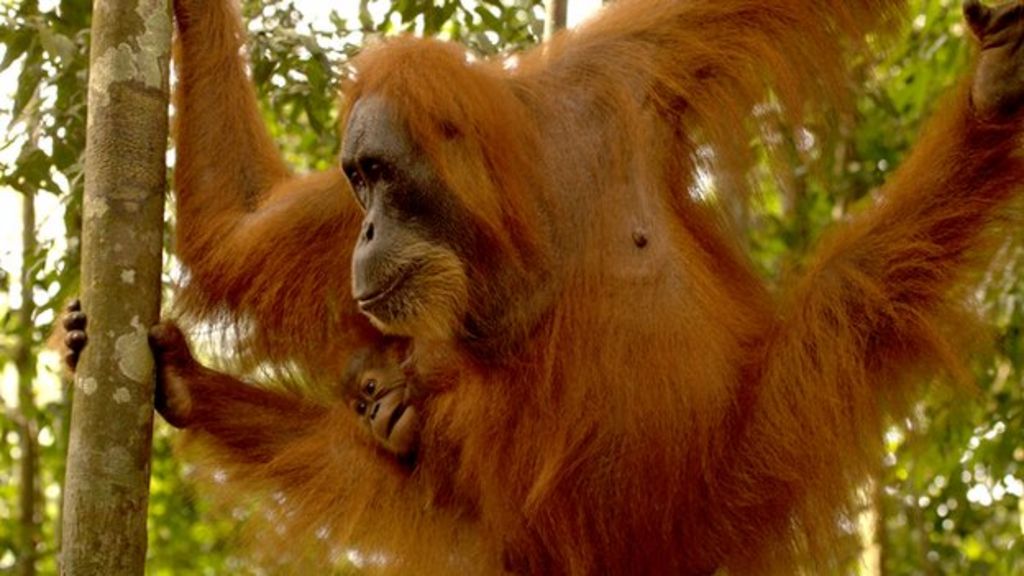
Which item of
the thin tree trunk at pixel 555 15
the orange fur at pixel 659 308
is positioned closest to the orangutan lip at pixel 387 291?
the orange fur at pixel 659 308

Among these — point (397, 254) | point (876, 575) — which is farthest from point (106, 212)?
point (876, 575)

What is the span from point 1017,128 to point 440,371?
171 centimetres

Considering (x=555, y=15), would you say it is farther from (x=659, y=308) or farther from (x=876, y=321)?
(x=876, y=321)

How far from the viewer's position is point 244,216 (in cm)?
463

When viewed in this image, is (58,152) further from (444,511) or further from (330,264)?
(444,511)

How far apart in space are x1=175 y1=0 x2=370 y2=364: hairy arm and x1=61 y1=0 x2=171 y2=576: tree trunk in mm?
1060

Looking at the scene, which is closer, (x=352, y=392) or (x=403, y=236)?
(x=403, y=236)

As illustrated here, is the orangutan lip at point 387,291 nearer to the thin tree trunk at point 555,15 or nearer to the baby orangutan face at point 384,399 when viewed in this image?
the baby orangutan face at point 384,399

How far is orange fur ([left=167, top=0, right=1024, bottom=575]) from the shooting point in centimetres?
367

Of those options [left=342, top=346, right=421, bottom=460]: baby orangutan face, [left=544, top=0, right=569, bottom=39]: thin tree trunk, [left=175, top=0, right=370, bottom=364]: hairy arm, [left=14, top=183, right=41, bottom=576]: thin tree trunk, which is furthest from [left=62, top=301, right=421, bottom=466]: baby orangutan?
[left=14, top=183, right=41, bottom=576]: thin tree trunk

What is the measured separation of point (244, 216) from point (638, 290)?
1.48m

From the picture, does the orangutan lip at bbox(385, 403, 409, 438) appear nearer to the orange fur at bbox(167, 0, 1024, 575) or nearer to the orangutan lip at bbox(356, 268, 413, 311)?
the orange fur at bbox(167, 0, 1024, 575)

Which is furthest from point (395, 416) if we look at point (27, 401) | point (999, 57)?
point (27, 401)

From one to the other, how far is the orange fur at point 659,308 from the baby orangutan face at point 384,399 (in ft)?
0.29
